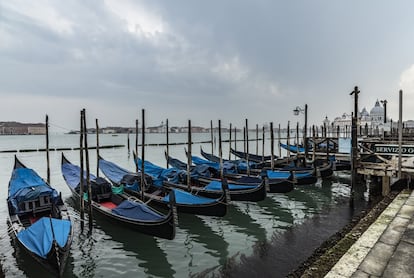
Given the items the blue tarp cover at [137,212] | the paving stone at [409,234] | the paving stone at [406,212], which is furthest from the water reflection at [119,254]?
the paving stone at [406,212]

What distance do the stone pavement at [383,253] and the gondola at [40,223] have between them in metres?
5.20

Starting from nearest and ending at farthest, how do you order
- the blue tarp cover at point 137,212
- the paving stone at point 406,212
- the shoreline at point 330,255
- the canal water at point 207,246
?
the shoreline at point 330,255 < the paving stone at point 406,212 < the canal water at point 207,246 < the blue tarp cover at point 137,212

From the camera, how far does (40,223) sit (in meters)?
6.07

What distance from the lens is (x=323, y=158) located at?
17547 millimetres

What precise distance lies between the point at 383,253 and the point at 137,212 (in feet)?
20.5

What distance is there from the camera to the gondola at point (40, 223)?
5.29 metres

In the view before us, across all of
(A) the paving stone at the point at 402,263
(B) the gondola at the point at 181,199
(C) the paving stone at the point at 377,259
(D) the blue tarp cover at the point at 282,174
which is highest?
(A) the paving stone at the point at 402,263

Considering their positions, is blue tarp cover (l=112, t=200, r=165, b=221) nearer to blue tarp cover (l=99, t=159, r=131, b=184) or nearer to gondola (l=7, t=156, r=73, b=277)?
gondola (l=7, t=156, r=73, b=277)

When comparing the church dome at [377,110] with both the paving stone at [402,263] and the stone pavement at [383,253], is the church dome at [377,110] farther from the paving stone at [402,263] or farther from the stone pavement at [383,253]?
the paving stone at [402,263]

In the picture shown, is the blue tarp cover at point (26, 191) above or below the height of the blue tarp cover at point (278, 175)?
above

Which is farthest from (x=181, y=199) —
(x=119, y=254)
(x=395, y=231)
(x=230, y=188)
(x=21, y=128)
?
(x=21, y=128)

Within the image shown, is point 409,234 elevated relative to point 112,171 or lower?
elevated

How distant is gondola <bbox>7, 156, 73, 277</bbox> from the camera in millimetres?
5285

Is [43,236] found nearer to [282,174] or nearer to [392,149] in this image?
[282,174]
